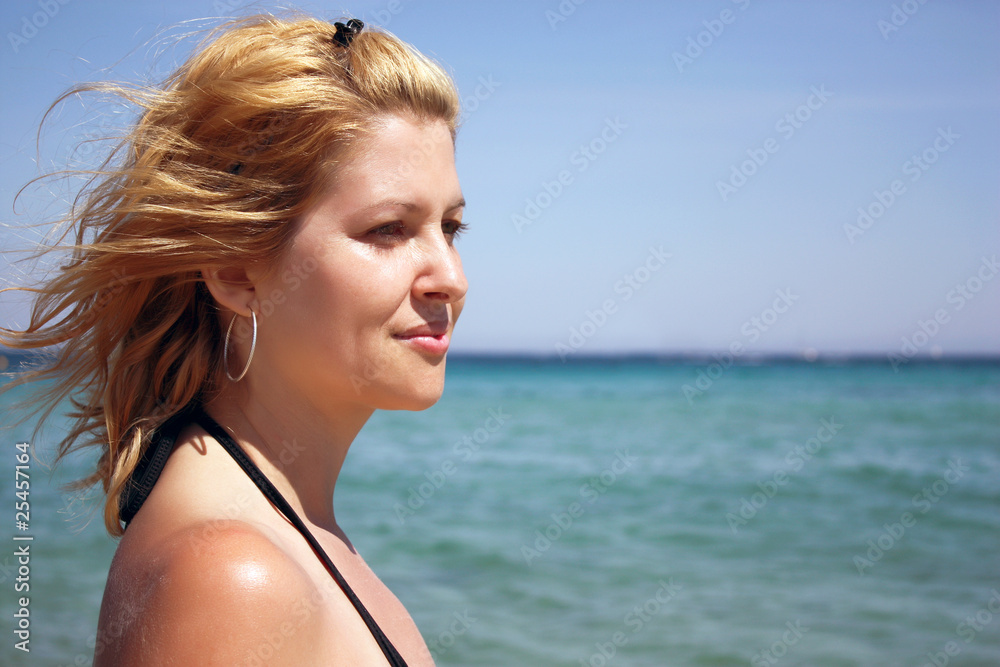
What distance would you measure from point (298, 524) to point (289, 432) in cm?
22

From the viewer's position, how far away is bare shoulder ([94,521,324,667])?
1.03 meters

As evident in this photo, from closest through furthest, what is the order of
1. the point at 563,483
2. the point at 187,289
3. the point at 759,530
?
the point at 187,289, the point at 759,530, the point at 563,483

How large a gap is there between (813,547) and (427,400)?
28.4ft

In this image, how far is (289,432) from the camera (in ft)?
5.05

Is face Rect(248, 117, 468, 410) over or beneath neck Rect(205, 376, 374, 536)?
over

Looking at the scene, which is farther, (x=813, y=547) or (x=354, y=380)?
(x=813, y=547)

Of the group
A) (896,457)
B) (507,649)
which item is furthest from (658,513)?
(896,457)

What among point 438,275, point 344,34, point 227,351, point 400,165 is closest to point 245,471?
point 227,351

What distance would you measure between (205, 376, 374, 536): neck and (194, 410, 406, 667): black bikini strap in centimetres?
7

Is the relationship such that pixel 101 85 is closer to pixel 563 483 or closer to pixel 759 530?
pixel 759 530

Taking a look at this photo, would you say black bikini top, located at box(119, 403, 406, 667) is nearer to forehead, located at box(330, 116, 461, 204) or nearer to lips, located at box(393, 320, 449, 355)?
lips, located at box(393, 320, 449, 355)

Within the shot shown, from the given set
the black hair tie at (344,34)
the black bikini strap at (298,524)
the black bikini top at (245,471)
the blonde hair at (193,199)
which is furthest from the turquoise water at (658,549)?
the black hair tie at (344,34)

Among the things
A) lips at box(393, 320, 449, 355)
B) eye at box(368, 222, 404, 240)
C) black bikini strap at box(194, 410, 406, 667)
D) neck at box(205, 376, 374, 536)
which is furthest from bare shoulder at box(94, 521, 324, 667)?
eye at box(368, 222, 404, 240)

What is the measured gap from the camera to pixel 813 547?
29.1 feet
